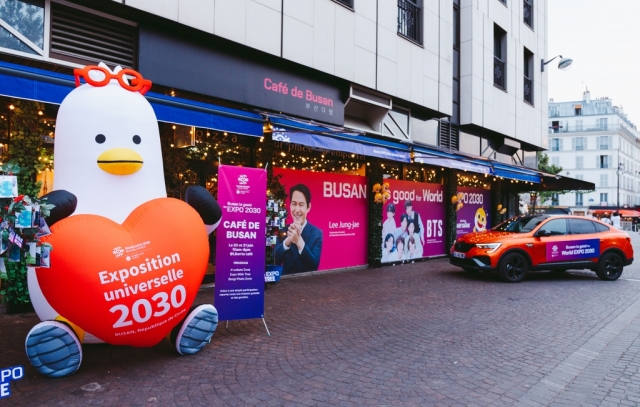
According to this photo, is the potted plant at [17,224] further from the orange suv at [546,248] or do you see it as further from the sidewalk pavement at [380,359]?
the orange suv at [546,248]

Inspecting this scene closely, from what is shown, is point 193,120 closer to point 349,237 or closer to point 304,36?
point 304,36

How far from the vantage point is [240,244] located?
18.4ft

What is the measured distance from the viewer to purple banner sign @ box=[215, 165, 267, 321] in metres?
5.48

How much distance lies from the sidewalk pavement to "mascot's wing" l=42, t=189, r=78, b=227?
1.62m

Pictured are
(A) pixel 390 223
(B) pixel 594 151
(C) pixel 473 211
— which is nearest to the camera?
(A) pixel 390 223

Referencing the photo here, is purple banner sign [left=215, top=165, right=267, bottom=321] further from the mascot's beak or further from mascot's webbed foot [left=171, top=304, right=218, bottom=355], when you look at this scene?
the mascot's beak

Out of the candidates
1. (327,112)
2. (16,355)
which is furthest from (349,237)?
(16,355)

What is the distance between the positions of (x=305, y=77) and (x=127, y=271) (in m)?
7.31

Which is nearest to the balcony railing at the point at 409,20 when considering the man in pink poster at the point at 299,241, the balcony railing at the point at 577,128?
the man in pink poster at the point at 299,241

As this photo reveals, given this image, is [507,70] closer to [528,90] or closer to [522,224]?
[528,90]

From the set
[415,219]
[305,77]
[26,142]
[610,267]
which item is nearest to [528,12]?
Answer: [415,219]

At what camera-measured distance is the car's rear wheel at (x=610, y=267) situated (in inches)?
421

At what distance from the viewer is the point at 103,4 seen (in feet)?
22.6

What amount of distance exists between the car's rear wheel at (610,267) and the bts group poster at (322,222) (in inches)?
238
